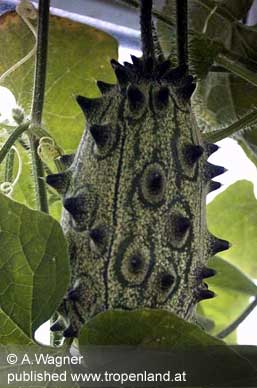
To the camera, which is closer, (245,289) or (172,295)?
(172,295)

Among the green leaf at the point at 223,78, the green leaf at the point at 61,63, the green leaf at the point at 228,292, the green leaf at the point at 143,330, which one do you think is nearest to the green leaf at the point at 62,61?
the green leaf at the point at 61,63

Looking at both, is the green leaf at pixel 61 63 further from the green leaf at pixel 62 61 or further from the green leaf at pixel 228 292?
the green leaf at pixel 228 292

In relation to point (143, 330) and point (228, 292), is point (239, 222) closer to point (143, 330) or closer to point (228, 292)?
point (228, 292)

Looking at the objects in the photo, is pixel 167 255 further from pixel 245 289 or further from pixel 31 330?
pixel 245 289

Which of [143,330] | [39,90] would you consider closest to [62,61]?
[39,90]

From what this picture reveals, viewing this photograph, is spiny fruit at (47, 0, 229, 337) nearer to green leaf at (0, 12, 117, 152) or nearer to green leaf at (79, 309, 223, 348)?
green leaf at (79, 309, 223, 348)

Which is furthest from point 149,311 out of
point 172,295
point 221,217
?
point 221,217

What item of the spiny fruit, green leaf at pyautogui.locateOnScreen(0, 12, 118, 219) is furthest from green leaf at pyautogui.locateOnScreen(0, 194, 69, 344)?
green leaf at pyautogui.locateOnScreen(0, 12, 118, 219)
